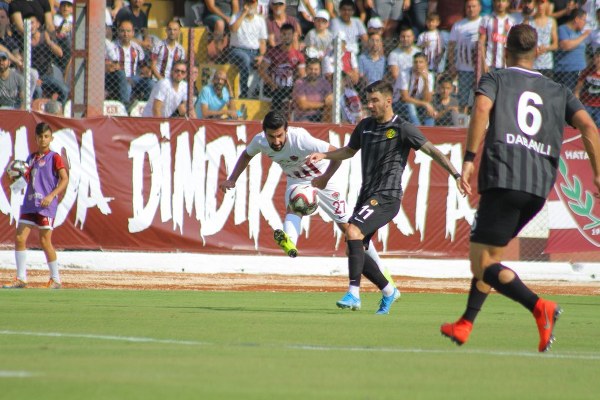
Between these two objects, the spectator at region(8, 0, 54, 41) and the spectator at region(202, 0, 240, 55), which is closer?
the spectator at region(8, 0, 54, 41)

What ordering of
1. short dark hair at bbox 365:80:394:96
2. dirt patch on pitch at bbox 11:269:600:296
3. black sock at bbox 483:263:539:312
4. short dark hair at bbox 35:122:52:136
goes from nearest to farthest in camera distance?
black sock at bbox 483:263:539:312 → short dark hair at bbox 365:80:394:96 → short dark hair at bbox 35:122:52:136 → dirt patch on pitch at bbox 11:269:600:296

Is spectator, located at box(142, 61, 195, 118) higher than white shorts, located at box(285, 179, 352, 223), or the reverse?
spectator, located at box(142, 61, 195, 118)

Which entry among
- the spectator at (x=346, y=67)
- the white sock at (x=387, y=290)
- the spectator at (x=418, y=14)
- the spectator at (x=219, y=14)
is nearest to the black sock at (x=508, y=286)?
the white sock at (x=387, y=290)

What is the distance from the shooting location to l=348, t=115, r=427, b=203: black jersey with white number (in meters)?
11.1

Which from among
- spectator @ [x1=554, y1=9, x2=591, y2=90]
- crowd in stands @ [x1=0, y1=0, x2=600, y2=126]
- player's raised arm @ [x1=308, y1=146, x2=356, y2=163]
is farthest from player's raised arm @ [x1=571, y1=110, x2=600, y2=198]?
spectator @ [x1=554, y1=9, x2=591, y2=90]

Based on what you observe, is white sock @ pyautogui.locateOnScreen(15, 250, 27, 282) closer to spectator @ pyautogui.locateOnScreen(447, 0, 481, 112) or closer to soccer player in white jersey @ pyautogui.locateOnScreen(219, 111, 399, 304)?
soccer player in white jersey @ pyautogui.locateOnScreen(219, 111, 399, 304)

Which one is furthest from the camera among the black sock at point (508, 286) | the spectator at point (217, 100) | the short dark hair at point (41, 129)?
the spectator at point (217, 100)

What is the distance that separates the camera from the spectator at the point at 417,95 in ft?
63.1

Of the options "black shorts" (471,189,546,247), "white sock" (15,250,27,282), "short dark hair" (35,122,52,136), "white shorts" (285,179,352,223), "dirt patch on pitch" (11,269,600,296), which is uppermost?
"short dark hair" (35,122,52,136)

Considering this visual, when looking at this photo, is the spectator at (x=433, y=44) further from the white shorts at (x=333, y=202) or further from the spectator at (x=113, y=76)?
the white shorts at (x=333, y=202)

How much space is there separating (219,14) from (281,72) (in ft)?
9.73

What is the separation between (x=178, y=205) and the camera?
61.5ft

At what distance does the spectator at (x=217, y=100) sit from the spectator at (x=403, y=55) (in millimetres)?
2939

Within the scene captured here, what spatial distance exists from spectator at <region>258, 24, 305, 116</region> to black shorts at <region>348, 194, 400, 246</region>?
8.14 meters
